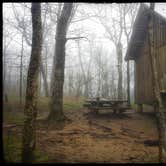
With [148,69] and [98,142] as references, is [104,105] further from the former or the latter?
[98,142]

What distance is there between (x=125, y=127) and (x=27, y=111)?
6769 millimetres

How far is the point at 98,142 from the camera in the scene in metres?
7.77

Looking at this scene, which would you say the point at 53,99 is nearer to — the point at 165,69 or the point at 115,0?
the point at 115,0

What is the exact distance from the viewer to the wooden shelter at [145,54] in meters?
11.7

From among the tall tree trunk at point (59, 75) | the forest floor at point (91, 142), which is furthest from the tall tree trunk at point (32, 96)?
the tall tree trunk at point (59, 75)

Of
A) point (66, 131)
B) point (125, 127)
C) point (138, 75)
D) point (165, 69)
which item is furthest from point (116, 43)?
point (66, 131)

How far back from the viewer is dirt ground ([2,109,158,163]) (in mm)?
6141

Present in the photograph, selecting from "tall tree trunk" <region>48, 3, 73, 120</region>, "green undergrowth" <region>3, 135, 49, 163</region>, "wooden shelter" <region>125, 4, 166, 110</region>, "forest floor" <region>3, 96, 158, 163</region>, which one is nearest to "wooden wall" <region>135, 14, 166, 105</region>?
"wooden shelter" <region>125, 4, 166, 110</region>

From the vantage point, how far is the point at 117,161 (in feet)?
19.5

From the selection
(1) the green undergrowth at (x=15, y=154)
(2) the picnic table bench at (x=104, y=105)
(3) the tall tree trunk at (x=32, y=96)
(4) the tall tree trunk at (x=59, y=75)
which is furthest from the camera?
(2) the picnic table bench at (x=104, y=105)

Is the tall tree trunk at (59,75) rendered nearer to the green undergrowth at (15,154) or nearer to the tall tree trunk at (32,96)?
the green undergrowth at (15,154)

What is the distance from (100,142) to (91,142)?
38 cm

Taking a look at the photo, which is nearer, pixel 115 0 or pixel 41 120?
pixel 115 0

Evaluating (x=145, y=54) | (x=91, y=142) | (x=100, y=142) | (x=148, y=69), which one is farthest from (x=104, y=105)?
(x=91, y=142)
